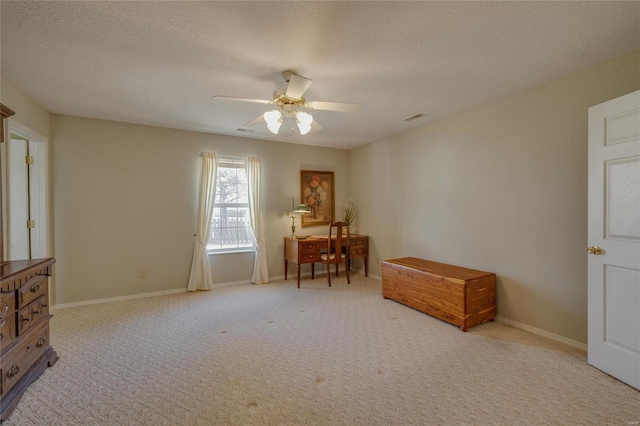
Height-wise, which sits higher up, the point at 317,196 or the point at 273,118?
the point at 273,118

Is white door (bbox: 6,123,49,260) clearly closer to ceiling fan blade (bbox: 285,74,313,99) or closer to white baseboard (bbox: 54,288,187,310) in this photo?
white baseboard (bbox: 54,288,187,310)

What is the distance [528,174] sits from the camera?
9.19ft

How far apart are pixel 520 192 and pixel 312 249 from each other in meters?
2.83

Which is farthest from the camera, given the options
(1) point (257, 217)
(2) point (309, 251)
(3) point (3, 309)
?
(1) point (257, 217)

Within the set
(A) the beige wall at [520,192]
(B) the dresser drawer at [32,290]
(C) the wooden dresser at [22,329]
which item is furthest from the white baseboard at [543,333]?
(B) the dresser drawer at [32,290]

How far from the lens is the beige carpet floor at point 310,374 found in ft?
5.58

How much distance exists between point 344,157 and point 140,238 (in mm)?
3721

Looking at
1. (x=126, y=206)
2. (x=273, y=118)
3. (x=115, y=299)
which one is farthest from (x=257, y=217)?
(x=273, y=118)

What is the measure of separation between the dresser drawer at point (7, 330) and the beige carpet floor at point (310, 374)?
428 millimetres

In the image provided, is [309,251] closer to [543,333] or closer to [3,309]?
[543,333]

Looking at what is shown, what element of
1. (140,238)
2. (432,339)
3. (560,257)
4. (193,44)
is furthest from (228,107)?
(560,257)

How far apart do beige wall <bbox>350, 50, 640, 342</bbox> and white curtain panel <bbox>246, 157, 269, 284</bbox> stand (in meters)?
2.35

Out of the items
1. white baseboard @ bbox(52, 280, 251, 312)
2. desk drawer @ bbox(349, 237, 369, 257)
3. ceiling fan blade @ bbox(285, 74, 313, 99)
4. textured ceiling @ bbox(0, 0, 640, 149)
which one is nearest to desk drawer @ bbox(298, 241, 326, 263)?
desk drawer @ bbox(349, 237, 369, 257)

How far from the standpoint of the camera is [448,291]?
116 inches
